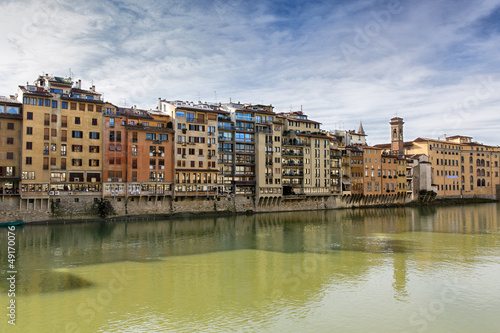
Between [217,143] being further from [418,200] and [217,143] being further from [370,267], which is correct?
[418,200]

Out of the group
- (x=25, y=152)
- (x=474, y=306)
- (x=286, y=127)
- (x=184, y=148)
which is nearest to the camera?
(x=474, y=306)

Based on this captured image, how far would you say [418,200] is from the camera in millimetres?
110125

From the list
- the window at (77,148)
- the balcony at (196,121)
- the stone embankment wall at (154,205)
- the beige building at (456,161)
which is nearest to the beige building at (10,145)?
the stone embankment wall at (154,205)

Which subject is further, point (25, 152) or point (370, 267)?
point (25, 152)

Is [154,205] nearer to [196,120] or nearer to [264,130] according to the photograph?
[196,120]

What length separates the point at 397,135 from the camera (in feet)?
395

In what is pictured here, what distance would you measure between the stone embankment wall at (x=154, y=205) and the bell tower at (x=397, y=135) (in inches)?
1194

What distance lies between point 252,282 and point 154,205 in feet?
143

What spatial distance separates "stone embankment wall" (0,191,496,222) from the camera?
5834 centimetres

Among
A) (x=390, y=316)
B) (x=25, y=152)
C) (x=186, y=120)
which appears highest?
(x=186, y=120)

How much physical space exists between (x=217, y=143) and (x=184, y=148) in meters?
7.13

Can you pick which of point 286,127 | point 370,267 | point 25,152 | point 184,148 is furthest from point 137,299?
point 286,127

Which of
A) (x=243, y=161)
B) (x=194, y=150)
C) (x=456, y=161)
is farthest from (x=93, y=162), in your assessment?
(x=456, y=161)

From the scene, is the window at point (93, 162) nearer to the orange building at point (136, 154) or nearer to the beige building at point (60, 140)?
the beige building at point (60, 140)
